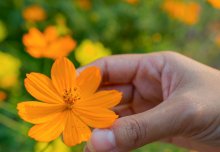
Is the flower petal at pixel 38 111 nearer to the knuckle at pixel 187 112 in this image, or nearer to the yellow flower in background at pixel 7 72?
the knuckle at pixel 187 112

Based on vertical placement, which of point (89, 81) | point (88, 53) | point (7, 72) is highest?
point (89, 81)

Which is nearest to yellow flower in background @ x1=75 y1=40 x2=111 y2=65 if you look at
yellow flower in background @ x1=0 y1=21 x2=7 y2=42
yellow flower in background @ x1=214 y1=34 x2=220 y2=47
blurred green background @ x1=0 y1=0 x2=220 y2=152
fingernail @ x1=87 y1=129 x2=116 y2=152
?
blurred green background @ x1=0 y1=0 x2=220 y2=152

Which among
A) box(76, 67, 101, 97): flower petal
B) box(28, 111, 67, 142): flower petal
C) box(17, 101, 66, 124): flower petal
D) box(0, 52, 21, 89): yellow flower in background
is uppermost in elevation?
box(76, 67, 101, 97): flower petal

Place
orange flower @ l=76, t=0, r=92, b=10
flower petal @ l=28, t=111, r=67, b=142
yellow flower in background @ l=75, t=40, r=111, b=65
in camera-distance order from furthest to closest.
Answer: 1. orange flower @ l=76, t=0, r=92, b=10
2. yellow flower in background @ l=75, t=40, r=111, b=65
3. flower petal @ l=28, t=111, r=67, b=142

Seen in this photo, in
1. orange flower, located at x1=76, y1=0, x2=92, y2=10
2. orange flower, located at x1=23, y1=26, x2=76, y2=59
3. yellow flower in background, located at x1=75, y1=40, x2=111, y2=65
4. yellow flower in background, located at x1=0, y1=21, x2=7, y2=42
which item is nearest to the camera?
orange flower, located at x1=23, y1=26, x2=76, y2=59

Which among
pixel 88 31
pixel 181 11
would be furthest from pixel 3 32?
pixel 181 11

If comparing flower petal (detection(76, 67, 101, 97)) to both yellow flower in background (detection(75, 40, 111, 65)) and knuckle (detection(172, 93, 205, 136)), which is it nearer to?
knuckle (detection(172, 93, 205, 136))

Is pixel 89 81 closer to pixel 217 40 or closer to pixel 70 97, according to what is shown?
A: pixel 70 97

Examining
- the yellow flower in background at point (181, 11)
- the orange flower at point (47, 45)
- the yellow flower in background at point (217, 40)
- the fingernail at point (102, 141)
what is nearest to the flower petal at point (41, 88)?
the fingernail at point (102, 141)
